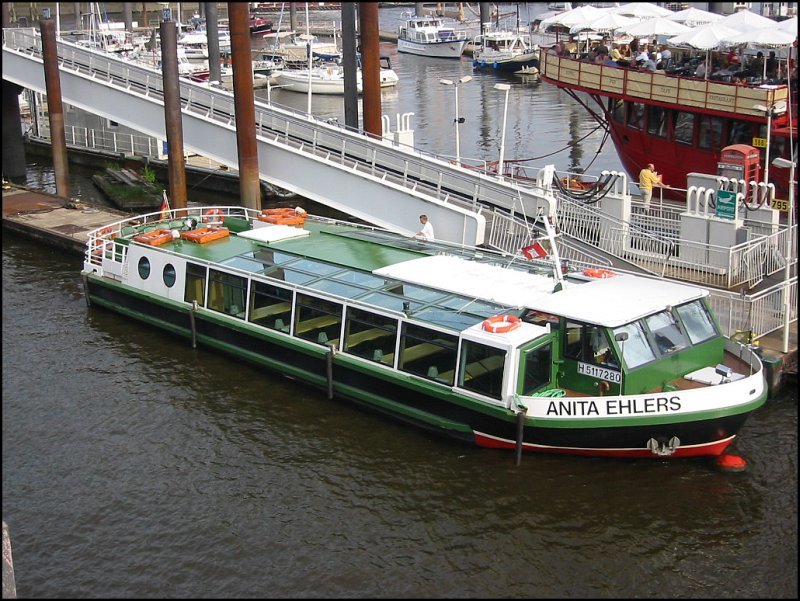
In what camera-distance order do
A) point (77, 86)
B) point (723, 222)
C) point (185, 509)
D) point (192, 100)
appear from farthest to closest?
point (77, 86)
point (192, 100)
point (723, 222)
point (185, 509)

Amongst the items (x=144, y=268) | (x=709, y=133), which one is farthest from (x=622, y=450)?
(x=709, y=133)

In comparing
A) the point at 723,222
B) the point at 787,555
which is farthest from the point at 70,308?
the point at 787,555

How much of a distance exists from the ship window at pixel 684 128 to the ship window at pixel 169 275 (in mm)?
17057

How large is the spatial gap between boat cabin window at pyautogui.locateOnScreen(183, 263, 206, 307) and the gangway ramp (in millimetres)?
6336

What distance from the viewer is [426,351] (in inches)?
745

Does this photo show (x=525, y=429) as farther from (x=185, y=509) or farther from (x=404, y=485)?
(x=185, y=509)

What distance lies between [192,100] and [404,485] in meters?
20.3

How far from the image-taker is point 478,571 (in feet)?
49.0

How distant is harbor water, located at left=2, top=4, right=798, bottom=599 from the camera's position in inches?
584

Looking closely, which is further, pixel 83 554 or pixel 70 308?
pixel 70 308

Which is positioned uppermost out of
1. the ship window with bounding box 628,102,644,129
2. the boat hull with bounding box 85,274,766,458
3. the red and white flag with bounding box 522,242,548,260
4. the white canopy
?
the white canopy

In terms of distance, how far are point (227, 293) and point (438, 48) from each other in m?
74.3

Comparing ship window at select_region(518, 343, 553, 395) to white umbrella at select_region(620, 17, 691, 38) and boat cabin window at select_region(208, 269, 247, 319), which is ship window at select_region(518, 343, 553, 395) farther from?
white umbrella at select_region(620, 17, 691, 38)

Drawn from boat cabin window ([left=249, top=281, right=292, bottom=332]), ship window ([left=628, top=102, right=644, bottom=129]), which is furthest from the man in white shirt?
ship window ([left=628, top=102, right=644, bottom=129])
